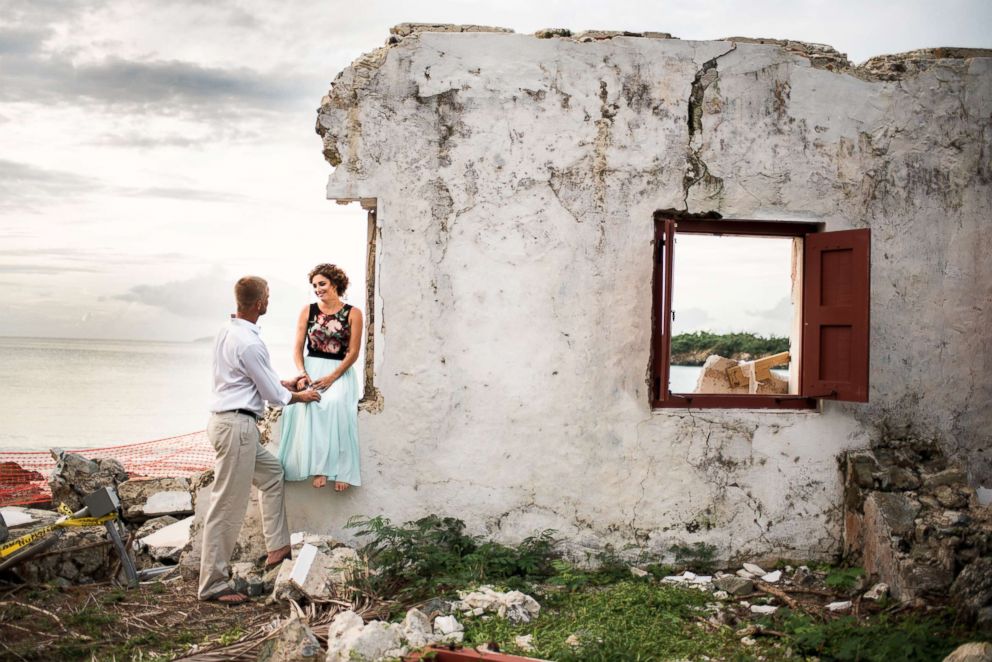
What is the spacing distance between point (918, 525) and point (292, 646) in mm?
3802

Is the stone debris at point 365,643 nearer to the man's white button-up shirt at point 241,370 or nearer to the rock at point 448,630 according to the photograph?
the rock at point 448,630

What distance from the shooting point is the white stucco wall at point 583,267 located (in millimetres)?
5672

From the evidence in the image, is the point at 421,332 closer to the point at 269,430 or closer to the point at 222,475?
the point at 269,430

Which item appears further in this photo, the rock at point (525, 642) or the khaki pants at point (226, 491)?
the khaki pants at point (226, 491)

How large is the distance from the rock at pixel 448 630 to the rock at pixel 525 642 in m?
0.28

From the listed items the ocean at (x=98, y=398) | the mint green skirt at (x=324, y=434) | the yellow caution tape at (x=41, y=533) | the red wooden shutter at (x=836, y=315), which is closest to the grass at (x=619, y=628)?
the mint green skirt at (x=324, y=434)

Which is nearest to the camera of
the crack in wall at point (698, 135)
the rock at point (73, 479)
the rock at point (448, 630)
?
the rock at point (448, 630)

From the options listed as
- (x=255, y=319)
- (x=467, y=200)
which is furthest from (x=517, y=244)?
(x=255, y=319)

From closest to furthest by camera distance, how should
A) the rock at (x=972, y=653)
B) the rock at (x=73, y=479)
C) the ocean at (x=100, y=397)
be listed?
1. the rock at (x=972, y=653)
2. the rock at (x=73, y=479)
3. the ocean at (x=100, y=397)

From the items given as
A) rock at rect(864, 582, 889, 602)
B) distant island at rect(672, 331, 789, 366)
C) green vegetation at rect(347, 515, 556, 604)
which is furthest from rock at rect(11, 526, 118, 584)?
distant island at rect(672, 331, 789, 366)

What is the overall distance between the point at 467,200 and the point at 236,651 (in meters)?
3.14

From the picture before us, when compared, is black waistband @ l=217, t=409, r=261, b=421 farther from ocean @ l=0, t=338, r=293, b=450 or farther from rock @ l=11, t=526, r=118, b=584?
ocean @ l=0, t=338, r=293, b=450

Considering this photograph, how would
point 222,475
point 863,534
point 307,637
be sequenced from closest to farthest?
point 307,637
point 222,475
point 863,534

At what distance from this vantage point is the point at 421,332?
5.67 meters
